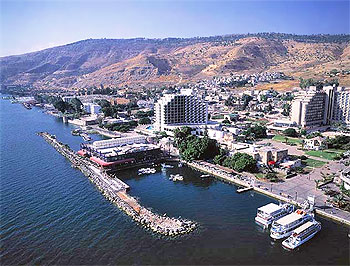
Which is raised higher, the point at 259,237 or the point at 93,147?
the point at 93,147

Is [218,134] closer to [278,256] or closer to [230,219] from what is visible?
[230,219]

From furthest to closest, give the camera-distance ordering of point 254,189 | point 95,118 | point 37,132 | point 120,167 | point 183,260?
point 95,118 < point 37,132 < point 120,167 < point 254,189 < point 183,260

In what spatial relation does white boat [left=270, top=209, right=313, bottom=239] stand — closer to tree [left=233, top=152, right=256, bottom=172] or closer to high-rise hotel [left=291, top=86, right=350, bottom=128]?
tree [left=233, top=152, right=256, bottom=172]

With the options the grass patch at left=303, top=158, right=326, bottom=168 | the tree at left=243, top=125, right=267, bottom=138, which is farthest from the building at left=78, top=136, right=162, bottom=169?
the grass patch at left=303, top=158, right=326, bottom=168

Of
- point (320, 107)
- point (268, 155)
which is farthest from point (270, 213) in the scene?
point (320, 107)

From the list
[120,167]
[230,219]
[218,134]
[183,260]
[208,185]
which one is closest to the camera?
[183,260]

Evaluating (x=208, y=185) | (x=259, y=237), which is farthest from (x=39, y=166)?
(x=259, y=237)
